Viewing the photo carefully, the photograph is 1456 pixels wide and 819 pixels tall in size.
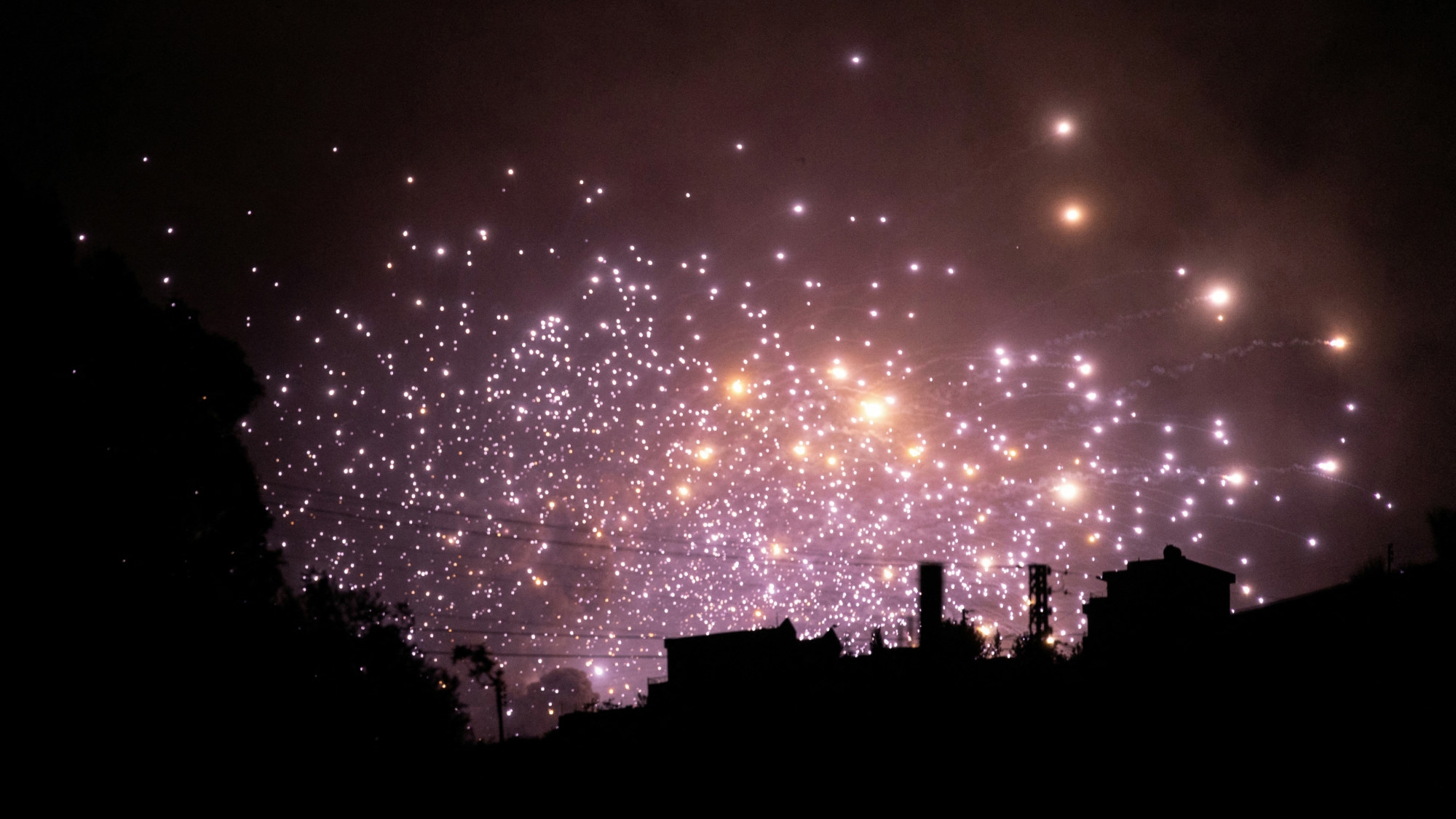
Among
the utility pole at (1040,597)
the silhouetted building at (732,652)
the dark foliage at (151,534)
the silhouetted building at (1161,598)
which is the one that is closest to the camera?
the dark foliage at (151,534)

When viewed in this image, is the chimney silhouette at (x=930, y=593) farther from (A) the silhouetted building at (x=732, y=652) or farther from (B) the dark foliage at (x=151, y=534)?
(B) the dark foliage at (x=151, y=534)

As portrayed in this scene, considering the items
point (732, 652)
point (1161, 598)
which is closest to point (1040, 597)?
point (1161, 598)

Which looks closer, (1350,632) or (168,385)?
(1350,632)

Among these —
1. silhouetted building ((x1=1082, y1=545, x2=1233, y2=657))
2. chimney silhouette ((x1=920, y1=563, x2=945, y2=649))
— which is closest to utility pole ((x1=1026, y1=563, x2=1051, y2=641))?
chimney silhouette ((x1=920, y1=563, x2=945, y2=649))

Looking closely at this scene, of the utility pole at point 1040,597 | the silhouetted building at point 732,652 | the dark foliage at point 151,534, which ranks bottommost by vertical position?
the silhouetted building at point 732,652

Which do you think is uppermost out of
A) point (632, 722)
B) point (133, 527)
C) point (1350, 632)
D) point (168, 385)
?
point (168, 385)

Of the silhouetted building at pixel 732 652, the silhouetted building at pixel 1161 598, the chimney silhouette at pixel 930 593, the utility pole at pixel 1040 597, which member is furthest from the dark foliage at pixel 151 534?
the utility pole at pixel 1040 597

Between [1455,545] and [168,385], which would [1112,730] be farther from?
[1455,545]

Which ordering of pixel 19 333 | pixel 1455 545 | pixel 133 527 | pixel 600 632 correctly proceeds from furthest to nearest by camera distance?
1. pixel 600 632
2. pixel 1455 545
3. pixel 133 527
4. pixel 19 333

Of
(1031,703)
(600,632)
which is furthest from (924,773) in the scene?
(600,632)

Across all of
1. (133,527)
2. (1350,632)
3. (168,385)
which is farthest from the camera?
(168,385)

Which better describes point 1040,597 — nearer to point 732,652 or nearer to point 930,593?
point 930,593
